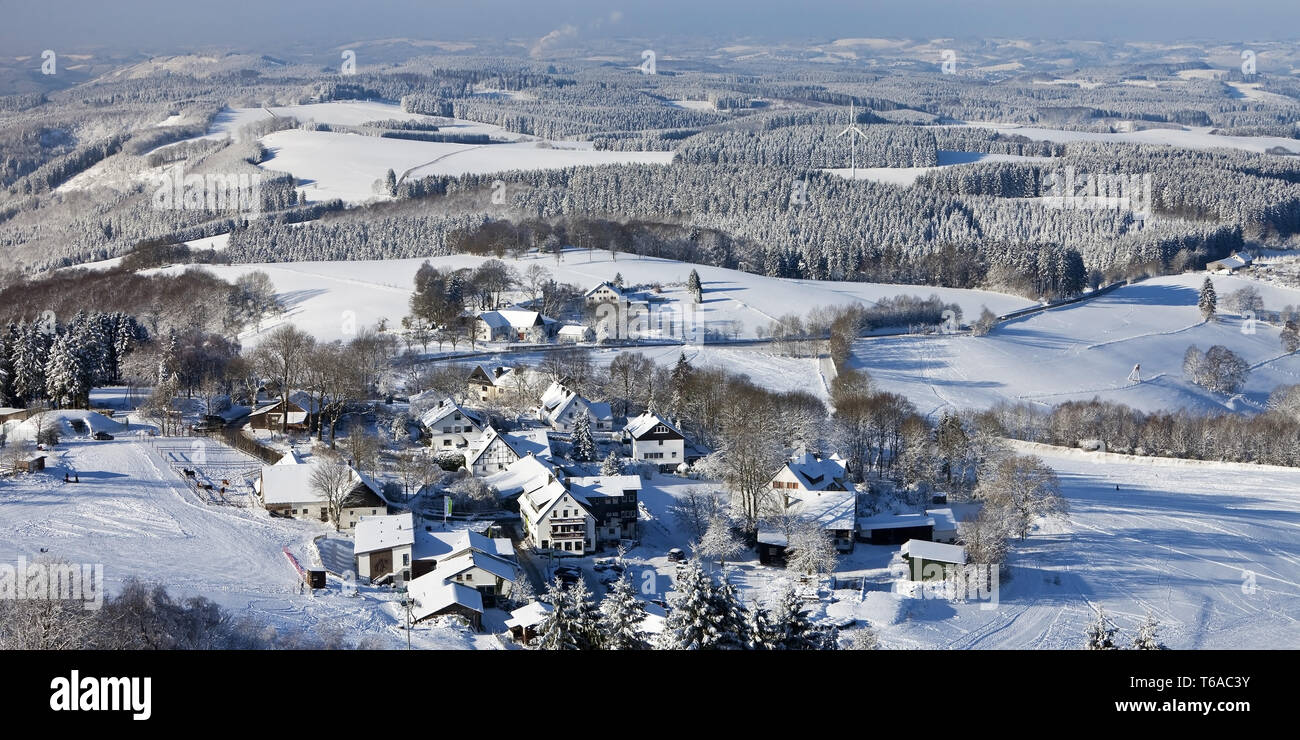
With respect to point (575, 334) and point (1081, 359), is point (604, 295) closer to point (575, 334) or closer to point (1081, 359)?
point (575, 334)

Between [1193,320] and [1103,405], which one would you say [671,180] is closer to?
[1193,320]

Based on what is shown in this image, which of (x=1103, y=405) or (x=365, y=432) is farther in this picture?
(x=1103, y=405)

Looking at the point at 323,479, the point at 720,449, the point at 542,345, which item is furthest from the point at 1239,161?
the point at 323,479

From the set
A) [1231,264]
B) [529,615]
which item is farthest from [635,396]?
[1231,264]

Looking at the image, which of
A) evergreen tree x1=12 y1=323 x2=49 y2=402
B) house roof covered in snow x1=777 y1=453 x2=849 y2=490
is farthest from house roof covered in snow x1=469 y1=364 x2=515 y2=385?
house roof covered in snow x1=777 y1=453 x2=849 y2=490

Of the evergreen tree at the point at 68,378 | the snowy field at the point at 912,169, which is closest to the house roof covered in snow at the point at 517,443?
the evergreen tree at the point at 68,378

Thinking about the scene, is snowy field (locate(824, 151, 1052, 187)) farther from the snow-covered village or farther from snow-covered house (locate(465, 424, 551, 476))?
snow-covered house (locate(465, 424, 551, 476))

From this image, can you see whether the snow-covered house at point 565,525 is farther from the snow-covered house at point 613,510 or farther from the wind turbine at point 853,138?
the wind turbine at point 853,138
